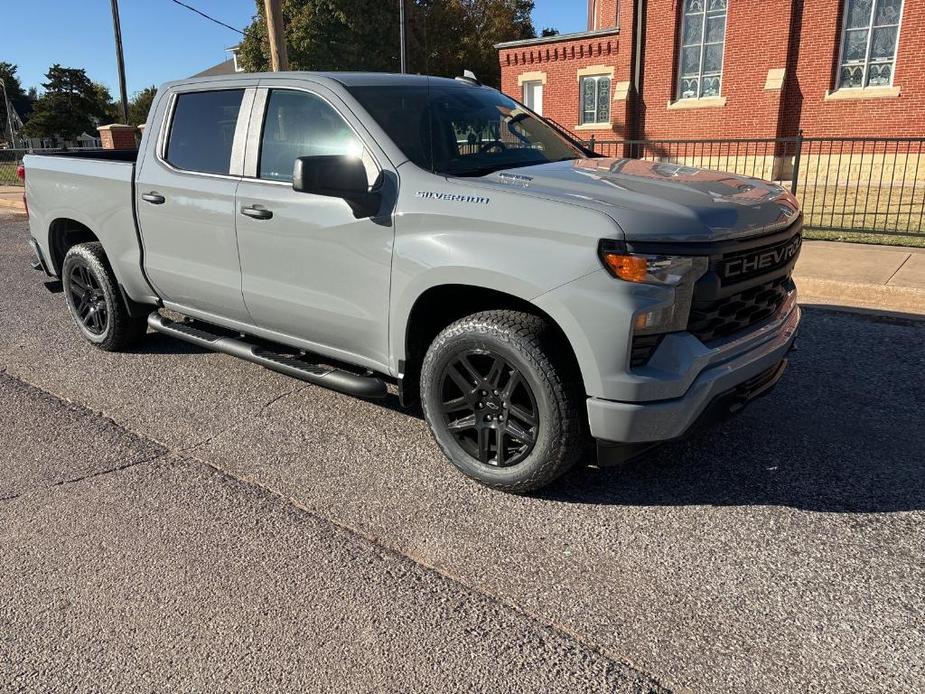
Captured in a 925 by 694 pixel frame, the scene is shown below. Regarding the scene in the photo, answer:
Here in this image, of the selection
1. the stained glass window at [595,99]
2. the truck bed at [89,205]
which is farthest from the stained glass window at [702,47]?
the truck bed at [89,205]

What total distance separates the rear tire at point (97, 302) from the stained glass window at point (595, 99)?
18777 millimetres

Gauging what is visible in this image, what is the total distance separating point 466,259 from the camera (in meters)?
3.23

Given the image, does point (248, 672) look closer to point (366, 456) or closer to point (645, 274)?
point (366, 456)

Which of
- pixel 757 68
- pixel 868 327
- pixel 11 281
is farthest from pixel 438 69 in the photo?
pixel 868 327

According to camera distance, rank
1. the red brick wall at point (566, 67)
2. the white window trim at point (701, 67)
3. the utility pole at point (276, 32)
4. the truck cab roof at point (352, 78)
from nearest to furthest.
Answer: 1. the truck cab roof at point (352, 78)
2. the utility pole at point (276, 32)
3. the white window trim at point (701, 67)
4. the red brick wall at point (566, 67)

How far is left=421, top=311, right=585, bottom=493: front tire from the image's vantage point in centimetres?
312

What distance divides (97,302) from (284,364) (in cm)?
237

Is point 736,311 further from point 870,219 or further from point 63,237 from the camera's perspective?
point 870,219

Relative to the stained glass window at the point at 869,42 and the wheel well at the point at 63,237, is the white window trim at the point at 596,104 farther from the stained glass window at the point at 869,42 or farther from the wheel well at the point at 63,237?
the wheel well at the point at 63,237

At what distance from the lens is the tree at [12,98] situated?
82812mm

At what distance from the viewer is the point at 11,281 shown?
8.60 metres

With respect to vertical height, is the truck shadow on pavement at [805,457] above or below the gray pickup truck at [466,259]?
below

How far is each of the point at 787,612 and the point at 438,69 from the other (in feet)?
141

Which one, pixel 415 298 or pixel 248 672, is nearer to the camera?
pixel 248 672
